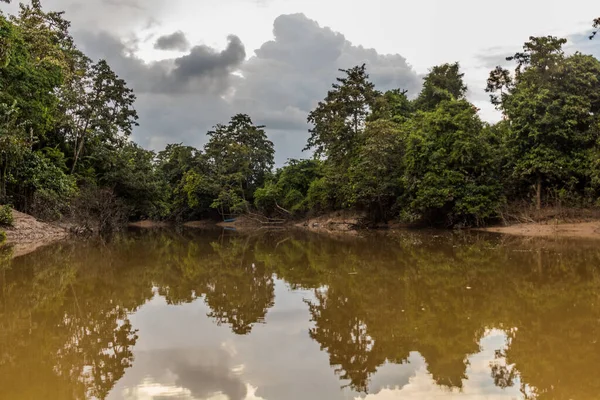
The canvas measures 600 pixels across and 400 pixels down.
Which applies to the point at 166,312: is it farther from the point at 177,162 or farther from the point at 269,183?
the point at 177,162

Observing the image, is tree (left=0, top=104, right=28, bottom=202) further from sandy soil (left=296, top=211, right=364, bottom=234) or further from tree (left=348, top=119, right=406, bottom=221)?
tree (left=348, top=119, right=406, bottom=221)

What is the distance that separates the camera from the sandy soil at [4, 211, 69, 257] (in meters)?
19.2

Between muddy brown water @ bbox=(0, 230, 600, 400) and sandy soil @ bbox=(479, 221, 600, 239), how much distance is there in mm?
10105

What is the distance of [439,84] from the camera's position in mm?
38406

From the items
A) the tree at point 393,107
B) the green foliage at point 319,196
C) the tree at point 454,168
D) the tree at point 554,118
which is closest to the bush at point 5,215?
the tree at point 454,168

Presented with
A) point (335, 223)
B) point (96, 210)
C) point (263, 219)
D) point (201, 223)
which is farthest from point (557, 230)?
point (201, 223)

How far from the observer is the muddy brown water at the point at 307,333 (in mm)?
4078

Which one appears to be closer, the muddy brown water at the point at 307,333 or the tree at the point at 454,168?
the muddy brown water at the point at 307,333

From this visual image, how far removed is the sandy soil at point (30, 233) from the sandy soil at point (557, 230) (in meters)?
21.5

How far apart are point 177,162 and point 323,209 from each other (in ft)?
67.7

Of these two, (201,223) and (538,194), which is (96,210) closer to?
(201,223)

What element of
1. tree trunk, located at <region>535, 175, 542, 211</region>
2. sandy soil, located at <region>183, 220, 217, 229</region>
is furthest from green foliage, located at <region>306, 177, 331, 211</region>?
sandy soil, located at <region>183, 220, 217, 229</region>

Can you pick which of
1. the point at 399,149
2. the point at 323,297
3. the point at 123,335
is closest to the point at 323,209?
the point at 399,149

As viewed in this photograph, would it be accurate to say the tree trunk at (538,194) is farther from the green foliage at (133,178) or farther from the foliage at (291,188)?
the green foliage at (133,178)
